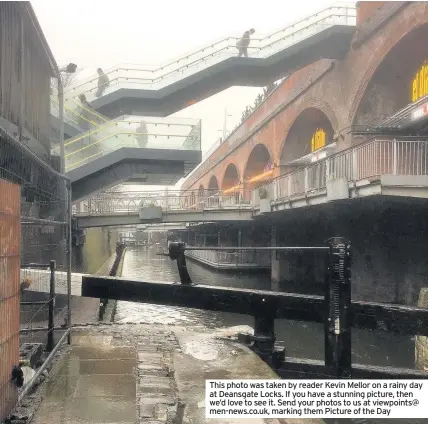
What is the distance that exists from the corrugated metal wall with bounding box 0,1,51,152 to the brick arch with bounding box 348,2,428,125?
36.4 feet

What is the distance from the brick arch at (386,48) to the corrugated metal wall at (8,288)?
13844 mm

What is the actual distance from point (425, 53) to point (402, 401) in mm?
14161

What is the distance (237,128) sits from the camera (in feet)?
128

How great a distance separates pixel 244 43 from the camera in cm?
1995

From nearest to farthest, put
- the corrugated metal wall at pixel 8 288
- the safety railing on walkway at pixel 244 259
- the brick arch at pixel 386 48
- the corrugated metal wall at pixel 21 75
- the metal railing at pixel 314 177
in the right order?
the corrugated metal wall at pixel 8 288 < the corrugated metal wall at pixel 21 75 < the metal railing at pixel 314 177 < the brick arch at pixel 386 48 < the safety railing on walkway at pixel 244 259

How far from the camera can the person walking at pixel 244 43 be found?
19.7 metres

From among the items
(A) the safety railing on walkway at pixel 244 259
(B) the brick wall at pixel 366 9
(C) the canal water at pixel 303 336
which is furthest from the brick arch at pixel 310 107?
(C) the canal water at pixel 303 336

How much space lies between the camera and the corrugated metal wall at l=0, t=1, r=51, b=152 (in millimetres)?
7832

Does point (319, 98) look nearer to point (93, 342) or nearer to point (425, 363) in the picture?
point (425, 363)

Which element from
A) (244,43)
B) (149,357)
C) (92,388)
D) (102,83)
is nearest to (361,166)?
(149,357)

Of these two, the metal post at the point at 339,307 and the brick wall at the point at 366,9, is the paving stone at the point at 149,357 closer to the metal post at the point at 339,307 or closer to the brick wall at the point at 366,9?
the metal post at the point at 339,307

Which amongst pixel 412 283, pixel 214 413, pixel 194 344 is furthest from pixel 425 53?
pixel 214 413

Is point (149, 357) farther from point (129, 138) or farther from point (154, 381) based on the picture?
point (129, 138)

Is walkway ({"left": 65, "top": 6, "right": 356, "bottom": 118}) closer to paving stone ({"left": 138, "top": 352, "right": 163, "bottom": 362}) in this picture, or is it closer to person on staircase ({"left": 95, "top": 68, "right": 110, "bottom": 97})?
person on staircase ({"left": 95, "top": 68, "right": 110, "bottom": 97})
